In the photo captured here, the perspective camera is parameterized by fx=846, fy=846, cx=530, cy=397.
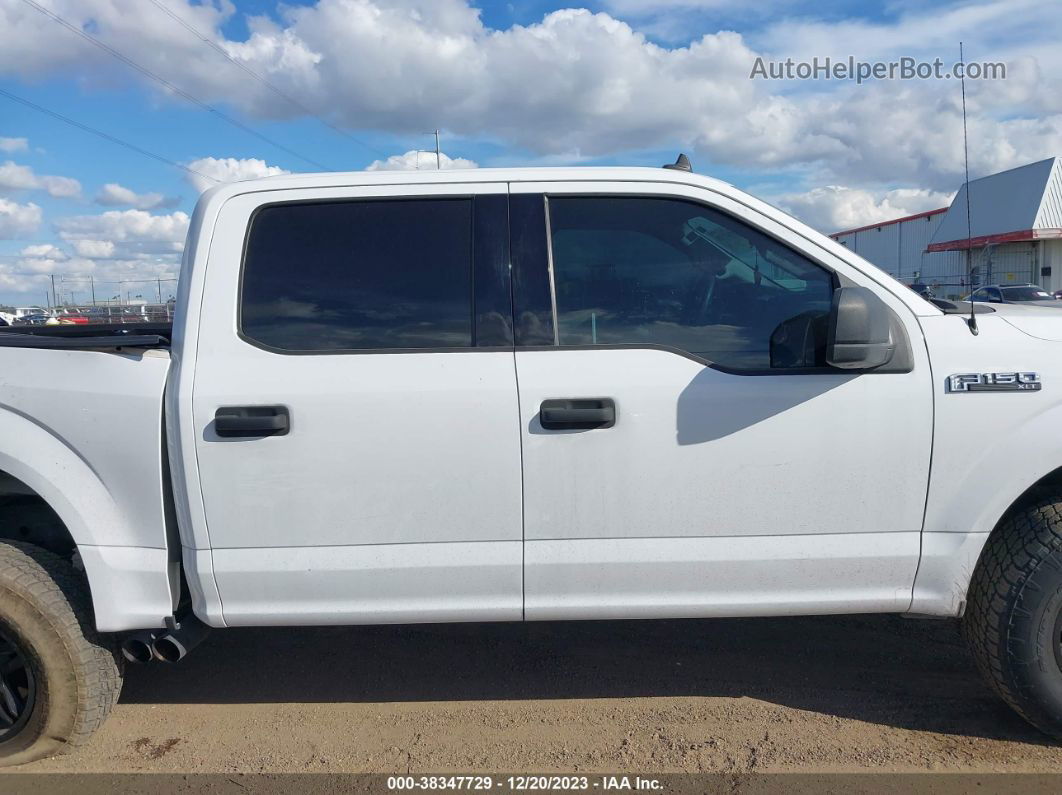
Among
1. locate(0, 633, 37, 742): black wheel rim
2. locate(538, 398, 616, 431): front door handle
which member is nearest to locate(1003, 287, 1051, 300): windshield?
locate(538, 398, 616, 431): front door handle

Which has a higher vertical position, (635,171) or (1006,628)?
(635,171)

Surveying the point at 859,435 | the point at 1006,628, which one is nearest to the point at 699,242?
the point at 859,435

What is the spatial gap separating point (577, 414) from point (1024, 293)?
88.4ft

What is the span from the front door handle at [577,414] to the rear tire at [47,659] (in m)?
1.80

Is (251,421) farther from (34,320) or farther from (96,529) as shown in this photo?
(34,320)

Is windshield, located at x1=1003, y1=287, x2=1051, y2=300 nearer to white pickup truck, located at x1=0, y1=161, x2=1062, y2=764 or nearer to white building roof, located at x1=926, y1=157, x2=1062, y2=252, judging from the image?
white building roof, located at x1=926, y1=157, x2=1062, y2=252

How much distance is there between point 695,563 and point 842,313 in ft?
3.15

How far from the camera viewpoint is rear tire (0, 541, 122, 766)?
292cm

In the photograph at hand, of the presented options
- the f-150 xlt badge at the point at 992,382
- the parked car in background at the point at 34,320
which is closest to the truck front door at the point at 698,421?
the f-150 xlt badge at the point at 992,382

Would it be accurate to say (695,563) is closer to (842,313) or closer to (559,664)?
(842,313)

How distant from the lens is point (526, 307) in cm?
291

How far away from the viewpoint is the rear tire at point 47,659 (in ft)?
9.59

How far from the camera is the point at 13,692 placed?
10.2 ft

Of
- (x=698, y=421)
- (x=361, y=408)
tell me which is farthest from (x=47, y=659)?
(x=698, y=421)
